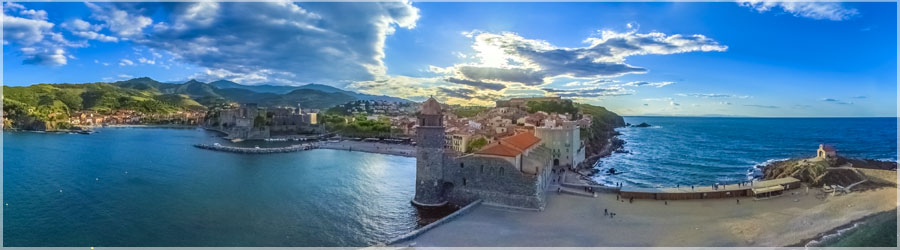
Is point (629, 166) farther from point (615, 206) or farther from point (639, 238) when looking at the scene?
point (639, 238)

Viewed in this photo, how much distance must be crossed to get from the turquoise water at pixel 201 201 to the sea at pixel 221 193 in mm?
50

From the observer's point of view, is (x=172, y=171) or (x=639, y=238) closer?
(x=639, y=238)

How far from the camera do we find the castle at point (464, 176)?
1571 cm

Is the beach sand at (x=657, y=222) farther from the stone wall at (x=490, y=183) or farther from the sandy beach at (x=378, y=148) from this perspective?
the sandy beach at (x=378, y=148)

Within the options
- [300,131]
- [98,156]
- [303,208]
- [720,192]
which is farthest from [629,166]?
[300,131]

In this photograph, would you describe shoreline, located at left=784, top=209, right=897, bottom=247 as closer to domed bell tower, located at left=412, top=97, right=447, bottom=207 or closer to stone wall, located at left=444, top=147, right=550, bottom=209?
stone wall, located at left=444, top=147, right=550, bottom=209

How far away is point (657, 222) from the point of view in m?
14.3

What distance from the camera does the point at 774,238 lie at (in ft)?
42.5

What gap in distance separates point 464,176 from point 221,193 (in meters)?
12.6

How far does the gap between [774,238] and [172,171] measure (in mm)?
31482

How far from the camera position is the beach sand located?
12.5 metres

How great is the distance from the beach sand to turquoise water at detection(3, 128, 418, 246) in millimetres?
3351

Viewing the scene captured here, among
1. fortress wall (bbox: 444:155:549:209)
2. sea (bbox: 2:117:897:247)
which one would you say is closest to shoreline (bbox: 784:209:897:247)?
sea (bbox: 2:117:897:247)

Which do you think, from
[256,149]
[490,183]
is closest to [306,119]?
[256,149]
